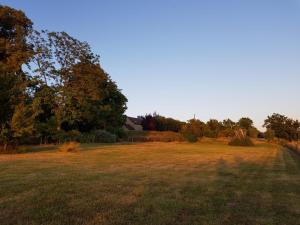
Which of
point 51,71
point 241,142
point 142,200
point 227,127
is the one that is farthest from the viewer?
point 227,127

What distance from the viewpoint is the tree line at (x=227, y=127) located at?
197 feet

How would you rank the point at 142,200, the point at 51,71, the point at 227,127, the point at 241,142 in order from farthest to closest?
the point at 227,127, the point at 241,142, the point at 51,71, the point at 142,200

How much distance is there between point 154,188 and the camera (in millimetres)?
8508

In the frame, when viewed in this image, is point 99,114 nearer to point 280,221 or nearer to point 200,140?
point 200,140

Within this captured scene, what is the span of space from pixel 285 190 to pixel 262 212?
3093 millimetres

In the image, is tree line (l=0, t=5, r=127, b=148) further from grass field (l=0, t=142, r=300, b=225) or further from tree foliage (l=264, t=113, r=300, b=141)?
tree foliage (l=264, t=113, r=300, b=141)

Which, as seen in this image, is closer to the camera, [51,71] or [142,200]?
[142,200]

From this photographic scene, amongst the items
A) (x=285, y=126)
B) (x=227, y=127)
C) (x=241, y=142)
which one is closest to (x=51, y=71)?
(x=241, y=142)

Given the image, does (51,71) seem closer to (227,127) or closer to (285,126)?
(227,127)

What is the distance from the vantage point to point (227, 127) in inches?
2689

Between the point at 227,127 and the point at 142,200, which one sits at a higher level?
the point at 227,127

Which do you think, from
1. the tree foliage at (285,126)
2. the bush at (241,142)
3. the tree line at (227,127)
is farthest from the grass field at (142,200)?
the tree foliage at (285,126)

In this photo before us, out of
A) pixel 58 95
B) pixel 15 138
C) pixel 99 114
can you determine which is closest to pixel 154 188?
pixel 15 138

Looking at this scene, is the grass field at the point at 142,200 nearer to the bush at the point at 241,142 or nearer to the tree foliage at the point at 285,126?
the bush at the point at 241,142
